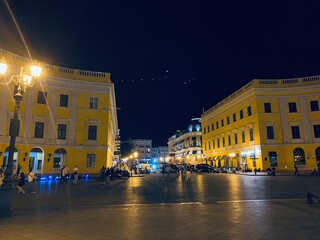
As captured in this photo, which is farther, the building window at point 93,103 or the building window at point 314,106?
the building window at point 314,106

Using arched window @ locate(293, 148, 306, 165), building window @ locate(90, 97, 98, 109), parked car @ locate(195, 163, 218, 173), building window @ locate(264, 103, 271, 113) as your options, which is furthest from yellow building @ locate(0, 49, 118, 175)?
arched window @ locate(293, 148, 306, 165)

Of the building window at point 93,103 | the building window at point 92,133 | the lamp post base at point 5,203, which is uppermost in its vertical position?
the building window at point 93,103

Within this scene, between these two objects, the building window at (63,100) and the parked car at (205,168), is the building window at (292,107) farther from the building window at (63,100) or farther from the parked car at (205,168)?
the building window at (63,100)

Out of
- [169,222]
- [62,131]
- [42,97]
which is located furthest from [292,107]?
[169,222]

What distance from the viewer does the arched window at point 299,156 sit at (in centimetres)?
3666

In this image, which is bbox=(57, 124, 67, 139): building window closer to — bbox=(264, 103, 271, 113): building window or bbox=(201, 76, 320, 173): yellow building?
bbox=(201, 76, 320, 173): yellow building

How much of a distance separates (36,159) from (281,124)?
36.4m

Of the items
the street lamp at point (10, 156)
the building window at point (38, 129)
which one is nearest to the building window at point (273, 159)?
the building window at point (38, 129)

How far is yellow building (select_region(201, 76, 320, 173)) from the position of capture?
36.9m

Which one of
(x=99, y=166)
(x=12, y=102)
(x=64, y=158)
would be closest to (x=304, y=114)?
(x=99, y=166)

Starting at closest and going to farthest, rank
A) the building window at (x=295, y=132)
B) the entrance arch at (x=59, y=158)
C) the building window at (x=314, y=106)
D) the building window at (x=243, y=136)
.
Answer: the entrance arch at (x=59, y=158) → the building window at (x=314, y=106) → the building window at (x=295, y=132) → the building window at (x=243, y=136)

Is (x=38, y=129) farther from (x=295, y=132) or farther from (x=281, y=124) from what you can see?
(x=295, y=132)

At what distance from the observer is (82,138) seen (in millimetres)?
31609

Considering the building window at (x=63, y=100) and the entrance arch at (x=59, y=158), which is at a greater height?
the building window at (x=63, y=100)
